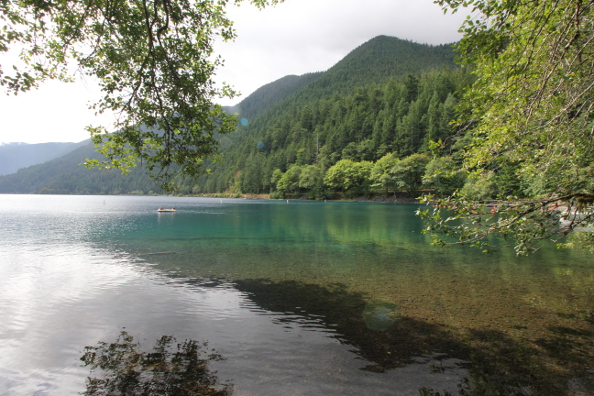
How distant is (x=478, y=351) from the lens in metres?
7.11

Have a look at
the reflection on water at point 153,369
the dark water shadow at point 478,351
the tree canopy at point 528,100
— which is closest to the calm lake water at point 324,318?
the dark water shadow at point 478,351

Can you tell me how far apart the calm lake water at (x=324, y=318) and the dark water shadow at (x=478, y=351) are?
37 mm

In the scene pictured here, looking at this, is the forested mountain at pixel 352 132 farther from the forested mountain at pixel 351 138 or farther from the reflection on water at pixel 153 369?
the reflection on water at pixel 153 369

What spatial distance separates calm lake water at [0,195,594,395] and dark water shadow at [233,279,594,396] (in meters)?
0.04

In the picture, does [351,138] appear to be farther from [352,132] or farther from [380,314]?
[380,314]

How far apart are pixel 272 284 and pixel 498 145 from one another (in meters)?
9.75

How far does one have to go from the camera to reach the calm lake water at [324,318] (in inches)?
245

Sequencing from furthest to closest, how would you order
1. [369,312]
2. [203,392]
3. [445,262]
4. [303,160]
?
[303,160]
[445,262]
[369,312]
[203,392]

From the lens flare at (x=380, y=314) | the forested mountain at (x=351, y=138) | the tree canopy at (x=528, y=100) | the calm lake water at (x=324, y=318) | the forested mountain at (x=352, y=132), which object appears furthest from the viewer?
the forested mountain at (x=352, y=132)

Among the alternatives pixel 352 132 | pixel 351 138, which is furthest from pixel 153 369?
pixel 352 132

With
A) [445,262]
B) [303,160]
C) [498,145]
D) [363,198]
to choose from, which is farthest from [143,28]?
[303,160]

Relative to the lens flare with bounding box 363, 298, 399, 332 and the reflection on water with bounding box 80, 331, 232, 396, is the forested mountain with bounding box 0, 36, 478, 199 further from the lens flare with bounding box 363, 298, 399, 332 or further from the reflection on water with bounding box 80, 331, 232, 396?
the reflection on water with bounding box 80, 331, 232, 396

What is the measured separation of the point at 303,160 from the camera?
6014 inches

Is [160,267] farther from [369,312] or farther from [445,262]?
[445,262]
